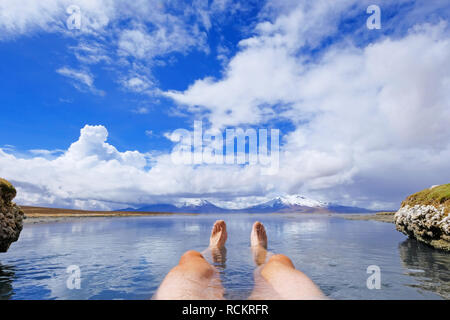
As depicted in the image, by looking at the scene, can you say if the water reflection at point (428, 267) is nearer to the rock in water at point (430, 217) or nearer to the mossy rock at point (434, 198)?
the rock in water at point (430, 217)

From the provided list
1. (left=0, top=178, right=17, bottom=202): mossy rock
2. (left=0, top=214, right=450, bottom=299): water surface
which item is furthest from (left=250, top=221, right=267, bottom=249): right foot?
(left=0, top=178, right=17, bottom=202): mossy rock

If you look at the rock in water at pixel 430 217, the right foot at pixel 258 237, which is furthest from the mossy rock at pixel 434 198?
the right foot at pixel 258 237

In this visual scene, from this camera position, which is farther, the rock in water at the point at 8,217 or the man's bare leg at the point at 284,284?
the rock in water at the point at 8,217

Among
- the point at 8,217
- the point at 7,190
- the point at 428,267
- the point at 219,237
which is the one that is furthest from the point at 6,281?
the point at 428,267

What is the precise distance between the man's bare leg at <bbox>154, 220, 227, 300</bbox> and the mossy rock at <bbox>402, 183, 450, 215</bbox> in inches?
560

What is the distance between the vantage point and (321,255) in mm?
11828

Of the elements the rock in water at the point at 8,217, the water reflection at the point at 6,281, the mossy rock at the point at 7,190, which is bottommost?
the water reflection at the point at 6,281

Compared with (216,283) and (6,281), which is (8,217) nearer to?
(6,281)

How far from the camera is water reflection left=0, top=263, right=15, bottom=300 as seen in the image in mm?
6426

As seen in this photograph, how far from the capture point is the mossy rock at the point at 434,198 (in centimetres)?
1349

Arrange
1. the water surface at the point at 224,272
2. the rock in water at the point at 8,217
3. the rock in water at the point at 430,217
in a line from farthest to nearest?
1. the rock in water at the point at 430,217
2. the rock in water at the point at 8,217
3. the water surface at the point at 224,272

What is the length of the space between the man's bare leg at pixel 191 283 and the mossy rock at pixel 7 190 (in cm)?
1004
